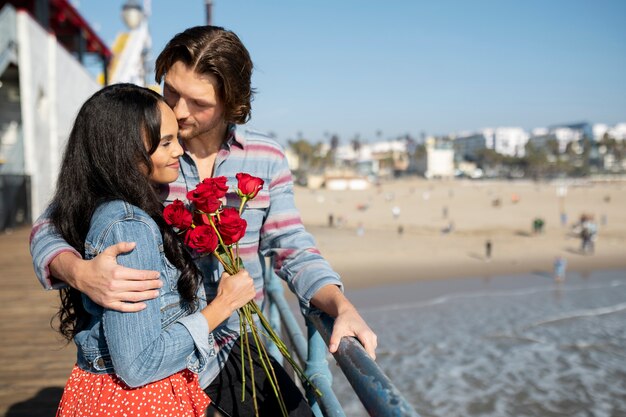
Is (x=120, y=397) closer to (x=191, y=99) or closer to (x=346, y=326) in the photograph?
(x=346, y=326)

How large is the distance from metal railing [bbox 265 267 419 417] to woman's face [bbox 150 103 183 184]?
0.62m

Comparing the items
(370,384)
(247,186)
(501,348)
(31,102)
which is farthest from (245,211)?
(31,102)

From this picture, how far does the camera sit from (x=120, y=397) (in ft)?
5.18

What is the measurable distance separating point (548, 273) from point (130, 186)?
71.7 ft

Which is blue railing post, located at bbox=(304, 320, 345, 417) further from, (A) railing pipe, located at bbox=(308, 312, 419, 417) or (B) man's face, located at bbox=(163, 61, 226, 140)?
(B) man's face, located at bbox=(163, 61, 226, 140)

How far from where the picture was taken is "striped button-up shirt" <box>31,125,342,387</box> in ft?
6.64

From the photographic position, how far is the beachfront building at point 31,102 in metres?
13.6

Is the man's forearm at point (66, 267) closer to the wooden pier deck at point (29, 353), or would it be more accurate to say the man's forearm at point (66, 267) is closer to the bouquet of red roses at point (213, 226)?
the bouquet of red roses at point (213, 226)

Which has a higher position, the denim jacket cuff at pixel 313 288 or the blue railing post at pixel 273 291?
the denim jacket cuff at pixel 313 288

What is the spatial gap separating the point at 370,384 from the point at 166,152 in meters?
0.95

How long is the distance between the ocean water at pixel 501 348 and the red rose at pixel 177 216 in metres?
4.88

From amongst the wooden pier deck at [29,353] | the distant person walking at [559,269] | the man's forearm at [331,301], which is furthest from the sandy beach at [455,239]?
the man's forearm at [331,301]

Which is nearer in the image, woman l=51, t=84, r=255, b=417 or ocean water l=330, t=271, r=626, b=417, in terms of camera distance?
woman l=51, t=84, r=255, b=417

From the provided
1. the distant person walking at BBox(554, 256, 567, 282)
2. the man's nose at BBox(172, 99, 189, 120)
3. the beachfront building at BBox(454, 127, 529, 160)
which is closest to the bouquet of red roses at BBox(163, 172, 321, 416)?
the man's nose at BBox(172, 99, 189, 120)
